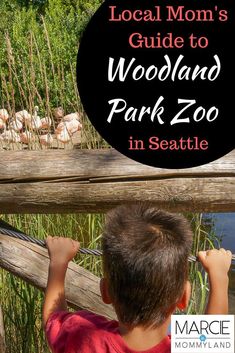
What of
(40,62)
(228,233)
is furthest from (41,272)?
(228,233)

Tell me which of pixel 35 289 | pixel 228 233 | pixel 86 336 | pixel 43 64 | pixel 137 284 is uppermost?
pixel 43 64

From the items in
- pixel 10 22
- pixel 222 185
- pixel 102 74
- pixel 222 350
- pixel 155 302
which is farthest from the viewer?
pixel 10 22

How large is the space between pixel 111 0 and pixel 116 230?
1702 mm

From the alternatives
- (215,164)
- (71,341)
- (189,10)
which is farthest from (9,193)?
(189,10)

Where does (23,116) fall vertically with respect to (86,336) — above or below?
above

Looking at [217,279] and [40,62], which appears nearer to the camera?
[217,279]

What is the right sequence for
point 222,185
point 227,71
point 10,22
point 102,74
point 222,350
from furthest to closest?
point 10,22, point 227,71, point 102,74, point 222,185, point 222,350

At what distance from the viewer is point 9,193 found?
81.6 inches

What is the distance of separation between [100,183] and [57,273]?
0.48 m

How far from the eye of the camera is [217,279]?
5.04 ft

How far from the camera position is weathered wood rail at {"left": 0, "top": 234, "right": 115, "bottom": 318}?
84.9 inches

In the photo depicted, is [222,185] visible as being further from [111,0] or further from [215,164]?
[111,0]

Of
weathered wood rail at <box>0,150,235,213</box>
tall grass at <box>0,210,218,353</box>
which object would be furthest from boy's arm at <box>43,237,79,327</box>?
tall grass at <box>0,210,218,353</box>

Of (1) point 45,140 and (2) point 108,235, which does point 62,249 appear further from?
(1) point 45,140
